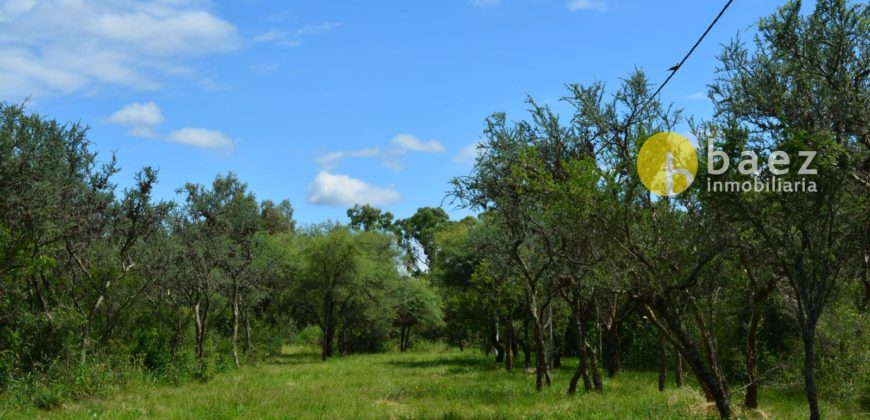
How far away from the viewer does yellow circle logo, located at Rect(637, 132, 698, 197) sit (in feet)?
33.3

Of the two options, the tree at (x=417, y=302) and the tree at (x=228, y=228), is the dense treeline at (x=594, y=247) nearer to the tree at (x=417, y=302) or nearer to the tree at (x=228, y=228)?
the tree at (x=228, y=228)

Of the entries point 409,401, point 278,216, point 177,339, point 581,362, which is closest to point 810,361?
point 581,362

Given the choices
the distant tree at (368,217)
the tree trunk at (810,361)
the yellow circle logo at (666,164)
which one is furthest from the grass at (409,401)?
the distant tree at (368,217)

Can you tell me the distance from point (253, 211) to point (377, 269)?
1361 centimetres

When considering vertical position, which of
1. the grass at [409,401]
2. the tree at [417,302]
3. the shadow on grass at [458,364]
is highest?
the tree at [417,302]

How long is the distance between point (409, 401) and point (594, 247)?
6719mm

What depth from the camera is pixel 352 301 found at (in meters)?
43.2

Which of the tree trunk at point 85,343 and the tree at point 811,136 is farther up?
the tree at point 811,136

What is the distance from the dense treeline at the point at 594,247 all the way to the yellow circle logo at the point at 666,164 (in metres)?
0.20

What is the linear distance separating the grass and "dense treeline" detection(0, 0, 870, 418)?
0.84 m

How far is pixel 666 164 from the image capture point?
1063 centimetres

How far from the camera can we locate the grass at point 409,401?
46.2 ft

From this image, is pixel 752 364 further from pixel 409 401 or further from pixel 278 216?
pixel 278 216

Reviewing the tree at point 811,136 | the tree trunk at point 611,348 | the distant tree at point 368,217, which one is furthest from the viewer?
the distant tree at point 368,217
